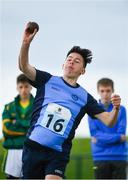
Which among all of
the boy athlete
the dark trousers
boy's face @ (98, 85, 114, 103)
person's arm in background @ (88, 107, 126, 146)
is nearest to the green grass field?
the dark trousers

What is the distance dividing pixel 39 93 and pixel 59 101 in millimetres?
240

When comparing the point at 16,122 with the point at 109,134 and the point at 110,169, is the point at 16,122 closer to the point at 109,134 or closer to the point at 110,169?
the point at 109,134

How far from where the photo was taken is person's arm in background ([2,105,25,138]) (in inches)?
384

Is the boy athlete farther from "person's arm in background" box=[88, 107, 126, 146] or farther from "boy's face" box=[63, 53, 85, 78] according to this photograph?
"person's arm in background" box=[88, 107, 126, 146]

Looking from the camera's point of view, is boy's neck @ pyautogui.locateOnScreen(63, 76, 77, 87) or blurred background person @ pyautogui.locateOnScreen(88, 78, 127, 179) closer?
boy's neck @ pyautogui.locateOnScreen(63, 76, 77, 87)

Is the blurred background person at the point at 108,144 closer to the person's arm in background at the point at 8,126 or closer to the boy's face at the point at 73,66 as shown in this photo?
the person's arm in background at the point at 8,126

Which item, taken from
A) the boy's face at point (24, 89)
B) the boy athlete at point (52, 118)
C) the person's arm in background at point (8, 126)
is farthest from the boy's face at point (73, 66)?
the person's arm in background at point (8, 126)

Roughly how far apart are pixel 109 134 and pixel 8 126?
55.3 inches

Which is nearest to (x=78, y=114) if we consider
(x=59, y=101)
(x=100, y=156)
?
(x=59, y=101)

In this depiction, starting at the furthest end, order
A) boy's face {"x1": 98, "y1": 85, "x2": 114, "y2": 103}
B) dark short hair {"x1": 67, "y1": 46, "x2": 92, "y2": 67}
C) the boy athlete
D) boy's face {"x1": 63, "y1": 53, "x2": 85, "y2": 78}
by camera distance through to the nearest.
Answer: boy's face {"x1": 98, "y1": 85, "x2": 114, "y2": 103}, dark short hair {"x1": 67, "y1": 46, "x2": 92, "y2": 67}, boy's face {"x1": 63, "y1": 53, "x2": 85, "y2": 78}, the boy athlete

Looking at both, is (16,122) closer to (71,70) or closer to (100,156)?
(100,156)

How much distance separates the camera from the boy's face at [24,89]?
383 inches

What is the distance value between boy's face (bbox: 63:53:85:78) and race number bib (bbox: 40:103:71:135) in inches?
16.1

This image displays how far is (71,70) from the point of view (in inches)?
281
